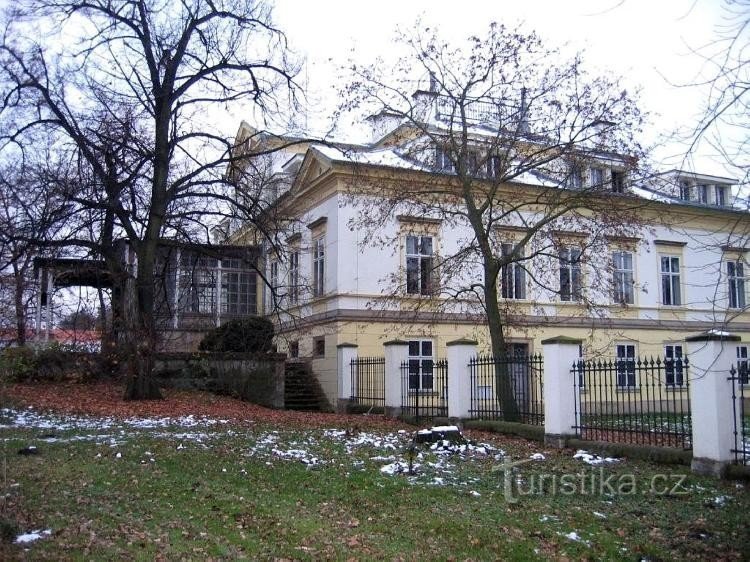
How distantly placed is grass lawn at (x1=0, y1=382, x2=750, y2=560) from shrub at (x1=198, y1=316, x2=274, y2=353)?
36.5 feet

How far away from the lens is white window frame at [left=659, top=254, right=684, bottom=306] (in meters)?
29.3

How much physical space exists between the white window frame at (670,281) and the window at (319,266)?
1404cm

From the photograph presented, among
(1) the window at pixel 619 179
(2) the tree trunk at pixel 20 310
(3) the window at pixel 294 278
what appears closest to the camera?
(1) the window at pixel 619 179

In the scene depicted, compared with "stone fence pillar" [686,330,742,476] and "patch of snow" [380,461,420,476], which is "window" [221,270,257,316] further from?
"stone fence pillar" [686,330,742,476]

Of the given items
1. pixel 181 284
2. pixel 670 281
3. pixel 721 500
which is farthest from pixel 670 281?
pixel 721 500

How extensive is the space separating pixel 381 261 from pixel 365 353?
3.19 m

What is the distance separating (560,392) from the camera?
1306cm

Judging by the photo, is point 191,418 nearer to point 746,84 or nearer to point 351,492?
point 351,492

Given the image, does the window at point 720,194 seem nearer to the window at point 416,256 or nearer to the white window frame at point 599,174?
the white window frame at point 599,174

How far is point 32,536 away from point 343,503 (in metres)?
3.28

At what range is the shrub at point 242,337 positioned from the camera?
23.8 m

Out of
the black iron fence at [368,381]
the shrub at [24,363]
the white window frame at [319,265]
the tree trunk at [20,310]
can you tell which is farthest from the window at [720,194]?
the tree trunk at [20,310]

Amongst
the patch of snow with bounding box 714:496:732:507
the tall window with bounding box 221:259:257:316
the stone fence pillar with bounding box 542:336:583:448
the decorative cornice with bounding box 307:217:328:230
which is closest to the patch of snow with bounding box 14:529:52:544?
the patch of snow with bounding box 714:496:732:507

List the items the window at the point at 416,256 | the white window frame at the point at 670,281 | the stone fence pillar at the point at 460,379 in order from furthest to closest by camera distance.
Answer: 1. the white window frame at the point at 670,281
2. the window at the point at 416,256
3. the stone fence pillar at the point at 460,379
